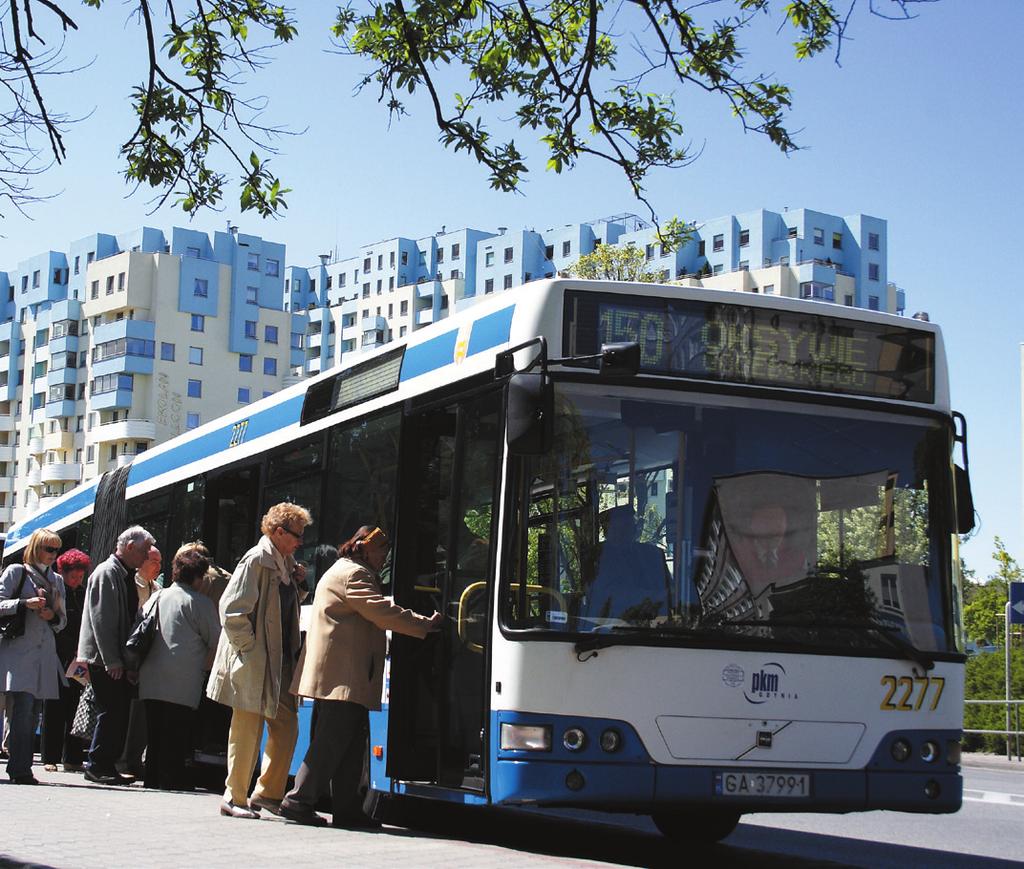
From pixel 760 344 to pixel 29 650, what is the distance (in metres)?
6.28

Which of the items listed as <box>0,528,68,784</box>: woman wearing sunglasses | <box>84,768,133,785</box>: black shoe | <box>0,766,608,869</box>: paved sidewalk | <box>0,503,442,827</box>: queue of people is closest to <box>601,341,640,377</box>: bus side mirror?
<box>0,503,442,827</box>: queue of people

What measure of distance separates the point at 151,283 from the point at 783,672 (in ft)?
357

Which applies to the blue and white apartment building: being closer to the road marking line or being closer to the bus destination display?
the road marking line

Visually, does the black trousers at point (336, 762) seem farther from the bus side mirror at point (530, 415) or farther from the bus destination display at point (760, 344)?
the bus destination display at point (760, 344)

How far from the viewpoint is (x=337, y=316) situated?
487 ft

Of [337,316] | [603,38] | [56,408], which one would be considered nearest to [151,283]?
[56,408]

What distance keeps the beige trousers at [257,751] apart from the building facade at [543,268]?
99463mm

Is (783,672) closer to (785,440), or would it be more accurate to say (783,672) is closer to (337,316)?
(785,440)

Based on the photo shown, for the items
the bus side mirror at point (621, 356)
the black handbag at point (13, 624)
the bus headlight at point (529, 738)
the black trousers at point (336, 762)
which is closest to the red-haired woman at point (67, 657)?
the black handbag at point (13, 624)

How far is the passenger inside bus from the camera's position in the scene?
8.91 metres

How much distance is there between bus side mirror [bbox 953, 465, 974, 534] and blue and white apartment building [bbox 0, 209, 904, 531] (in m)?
101

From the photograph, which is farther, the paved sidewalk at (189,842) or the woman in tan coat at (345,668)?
the woman in tan coat at (345,668)

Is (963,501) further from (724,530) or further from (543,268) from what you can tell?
(543,268)

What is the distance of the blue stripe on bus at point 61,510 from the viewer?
20531 mm
